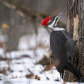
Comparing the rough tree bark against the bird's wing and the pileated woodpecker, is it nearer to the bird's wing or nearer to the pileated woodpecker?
the pileated woodpecker

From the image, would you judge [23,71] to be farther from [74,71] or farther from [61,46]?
[74,71]

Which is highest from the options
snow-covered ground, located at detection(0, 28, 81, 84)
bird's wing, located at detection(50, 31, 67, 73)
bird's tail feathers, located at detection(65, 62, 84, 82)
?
bird's wing, located at detection(50, 31, 67, 73)

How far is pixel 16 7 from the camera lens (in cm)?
585

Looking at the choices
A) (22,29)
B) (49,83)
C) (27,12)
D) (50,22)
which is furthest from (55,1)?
(49,83)

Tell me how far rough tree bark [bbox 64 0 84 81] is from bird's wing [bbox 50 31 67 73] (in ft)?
0.80

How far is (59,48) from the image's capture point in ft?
9.64

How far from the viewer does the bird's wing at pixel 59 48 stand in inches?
110

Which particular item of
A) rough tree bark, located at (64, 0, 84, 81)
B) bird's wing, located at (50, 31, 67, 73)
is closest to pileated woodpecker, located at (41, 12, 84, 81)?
bird's wing, located at (50, 31, 67, 73)

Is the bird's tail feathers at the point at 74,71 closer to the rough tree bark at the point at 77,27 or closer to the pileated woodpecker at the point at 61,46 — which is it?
the pileated woodpecker at the point at 61,46

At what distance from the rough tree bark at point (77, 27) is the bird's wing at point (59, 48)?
0.24 m

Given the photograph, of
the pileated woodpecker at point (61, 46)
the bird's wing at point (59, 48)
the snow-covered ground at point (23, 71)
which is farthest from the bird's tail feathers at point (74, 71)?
the snow-covered ground at point (23, 71)

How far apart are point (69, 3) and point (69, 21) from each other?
1.10ft

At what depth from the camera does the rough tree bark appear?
2830 millimetres

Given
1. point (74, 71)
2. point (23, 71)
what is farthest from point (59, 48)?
point (23, 71)
